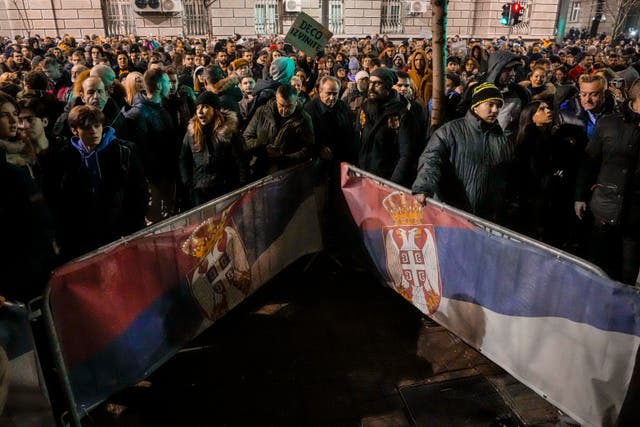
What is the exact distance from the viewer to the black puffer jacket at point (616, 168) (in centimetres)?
413

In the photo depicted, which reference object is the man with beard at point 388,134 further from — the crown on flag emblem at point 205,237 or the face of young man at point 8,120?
the face of young man at point 8,120

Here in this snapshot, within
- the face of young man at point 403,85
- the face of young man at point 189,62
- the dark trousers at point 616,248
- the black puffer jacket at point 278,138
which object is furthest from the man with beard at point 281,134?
the face of young man at point 189,62

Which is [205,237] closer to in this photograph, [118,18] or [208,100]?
[208,100]

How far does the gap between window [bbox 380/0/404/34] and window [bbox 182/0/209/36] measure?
10.5 metres

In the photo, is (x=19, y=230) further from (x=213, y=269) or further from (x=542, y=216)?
(x=542, y=216)

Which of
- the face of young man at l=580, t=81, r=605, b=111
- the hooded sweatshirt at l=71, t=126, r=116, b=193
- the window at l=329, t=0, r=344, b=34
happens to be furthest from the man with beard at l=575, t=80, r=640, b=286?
the window at l=329, t=0, r=344, b=34

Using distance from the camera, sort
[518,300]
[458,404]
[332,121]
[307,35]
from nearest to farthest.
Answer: [518,300]
[458,404]
[332,121]
[307,35]

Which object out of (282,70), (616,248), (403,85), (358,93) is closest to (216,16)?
(358,93)

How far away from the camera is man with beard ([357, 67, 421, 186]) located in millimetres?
5234

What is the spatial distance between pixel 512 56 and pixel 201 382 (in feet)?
17.6

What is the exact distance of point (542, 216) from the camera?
575 centimetres

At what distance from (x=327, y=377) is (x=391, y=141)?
2.76 meters

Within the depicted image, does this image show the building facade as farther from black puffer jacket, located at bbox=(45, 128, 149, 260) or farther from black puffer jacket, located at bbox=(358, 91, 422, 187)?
black puffer jacket, located at bbox=(45, 128, 149, 260)

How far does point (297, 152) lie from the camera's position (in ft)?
16.9
